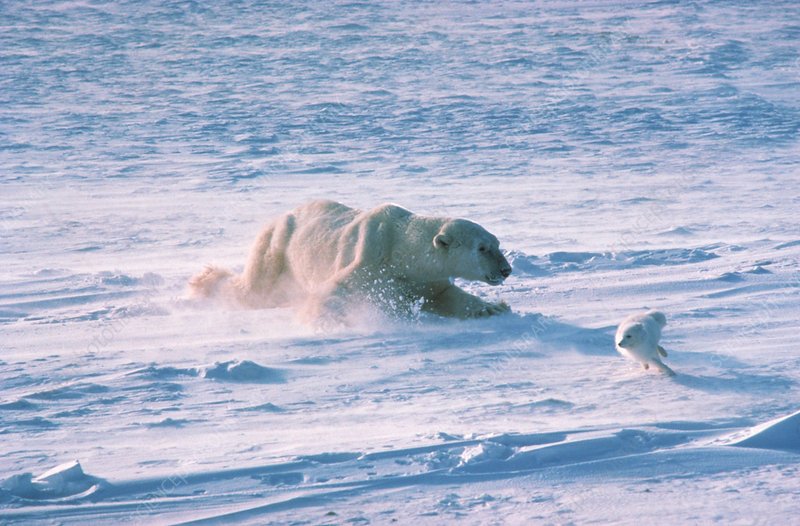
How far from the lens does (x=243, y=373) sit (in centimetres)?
527

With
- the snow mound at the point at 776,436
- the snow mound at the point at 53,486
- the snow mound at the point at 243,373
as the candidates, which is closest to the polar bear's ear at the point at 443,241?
the snow mound at the point at 243,373

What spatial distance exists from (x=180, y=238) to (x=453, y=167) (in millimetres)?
4077

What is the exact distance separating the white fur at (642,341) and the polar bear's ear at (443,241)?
161cm

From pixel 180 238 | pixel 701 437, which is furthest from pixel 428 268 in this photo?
pixel 180 238

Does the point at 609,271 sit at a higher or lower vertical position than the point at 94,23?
lower

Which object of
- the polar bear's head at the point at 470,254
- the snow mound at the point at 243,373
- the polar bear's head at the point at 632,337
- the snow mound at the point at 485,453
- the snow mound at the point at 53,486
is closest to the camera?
the snow mound at the point at 53,486

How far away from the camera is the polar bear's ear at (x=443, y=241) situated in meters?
6.57

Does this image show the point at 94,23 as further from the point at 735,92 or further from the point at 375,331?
the point at 375,331

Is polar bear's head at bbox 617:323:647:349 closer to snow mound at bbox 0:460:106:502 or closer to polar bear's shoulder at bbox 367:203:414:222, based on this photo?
polar bear's shoulder at bbox 367:203:414:222

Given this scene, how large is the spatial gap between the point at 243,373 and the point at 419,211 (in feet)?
18.1

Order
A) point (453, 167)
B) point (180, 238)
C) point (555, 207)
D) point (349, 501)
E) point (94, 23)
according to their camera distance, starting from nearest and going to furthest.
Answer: point (349, 501) < point (180, 238) < point (555, 207) < point (453, 167) < point (94, 23)

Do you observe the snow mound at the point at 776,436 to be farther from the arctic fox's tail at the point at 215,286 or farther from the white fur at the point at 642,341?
the arctic fox's tail at the point at 215,286

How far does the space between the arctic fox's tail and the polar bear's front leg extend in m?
1.70

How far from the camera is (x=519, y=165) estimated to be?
12.8 metres
